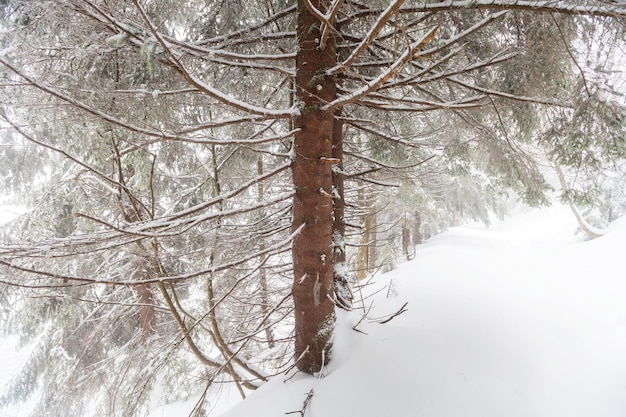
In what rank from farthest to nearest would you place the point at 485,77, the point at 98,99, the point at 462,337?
the point at 485,77 < the point at 462,337 < the point at 98,99

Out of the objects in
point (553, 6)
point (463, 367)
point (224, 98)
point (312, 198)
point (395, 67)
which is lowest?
point (463, 367)

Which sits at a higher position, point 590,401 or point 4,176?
point 4,176

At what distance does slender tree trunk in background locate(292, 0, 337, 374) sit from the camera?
2090mm

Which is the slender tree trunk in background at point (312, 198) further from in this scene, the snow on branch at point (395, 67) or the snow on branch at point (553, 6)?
the snow on branch at point (553, 6)

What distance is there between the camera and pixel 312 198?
2113 mm

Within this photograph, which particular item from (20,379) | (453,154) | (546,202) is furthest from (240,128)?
(20,379)

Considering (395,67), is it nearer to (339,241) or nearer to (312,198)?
(312,198)

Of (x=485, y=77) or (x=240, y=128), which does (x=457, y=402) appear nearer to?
(x=485, y=77)

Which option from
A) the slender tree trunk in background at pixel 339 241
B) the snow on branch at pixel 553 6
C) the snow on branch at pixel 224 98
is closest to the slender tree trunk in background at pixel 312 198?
the snow on branch at pixel 224 98

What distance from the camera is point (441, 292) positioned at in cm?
438

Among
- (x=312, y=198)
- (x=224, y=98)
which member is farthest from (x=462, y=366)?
(x=224, y=98)

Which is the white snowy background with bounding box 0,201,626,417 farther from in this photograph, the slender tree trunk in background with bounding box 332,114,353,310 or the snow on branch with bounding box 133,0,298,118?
the snow on branch with bounding box 133,0,298,118

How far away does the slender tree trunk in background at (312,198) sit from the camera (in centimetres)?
209

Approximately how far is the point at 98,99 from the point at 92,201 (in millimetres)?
3824
